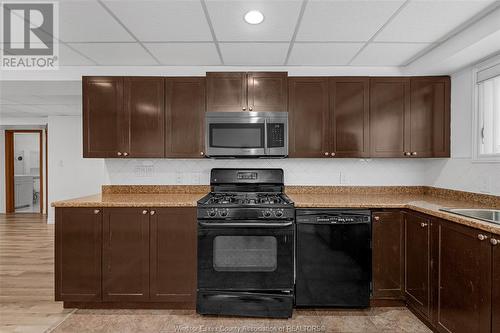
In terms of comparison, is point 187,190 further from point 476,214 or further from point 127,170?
point 476,214

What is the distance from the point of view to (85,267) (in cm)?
268

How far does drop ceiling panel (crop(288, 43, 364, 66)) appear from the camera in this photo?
274cm

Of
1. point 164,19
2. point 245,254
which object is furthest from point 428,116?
point 164,19

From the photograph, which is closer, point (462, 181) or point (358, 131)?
point (462, 181)

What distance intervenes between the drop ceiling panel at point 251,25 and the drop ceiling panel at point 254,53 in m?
0.13

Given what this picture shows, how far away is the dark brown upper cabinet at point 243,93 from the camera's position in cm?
310

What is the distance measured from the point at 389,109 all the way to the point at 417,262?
59.0 inches

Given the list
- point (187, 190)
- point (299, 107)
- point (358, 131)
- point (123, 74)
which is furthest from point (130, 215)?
point (358, 131)

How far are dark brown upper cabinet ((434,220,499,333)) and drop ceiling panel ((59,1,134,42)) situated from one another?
9.28 ft

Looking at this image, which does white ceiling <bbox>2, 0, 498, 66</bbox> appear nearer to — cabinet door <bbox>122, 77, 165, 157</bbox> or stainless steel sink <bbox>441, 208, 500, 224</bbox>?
cabinet door <bbox>122, 77, 165, 157</bbox>

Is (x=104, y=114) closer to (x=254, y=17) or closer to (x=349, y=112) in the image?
(x=254, y=17)

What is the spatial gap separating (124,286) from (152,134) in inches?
56.7

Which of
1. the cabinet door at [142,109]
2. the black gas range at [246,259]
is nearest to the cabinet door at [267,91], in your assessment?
the cabinet door at [142,109]
